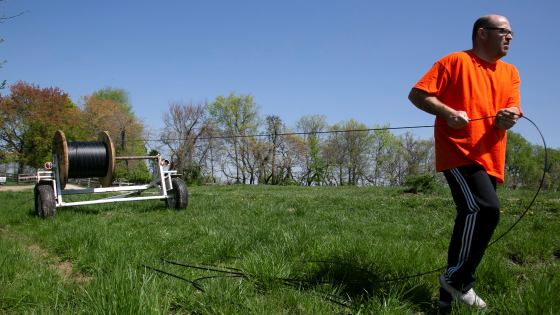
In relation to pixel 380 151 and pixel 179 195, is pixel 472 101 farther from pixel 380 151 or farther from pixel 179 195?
pixel 380 151

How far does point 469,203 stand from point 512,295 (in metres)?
0.77

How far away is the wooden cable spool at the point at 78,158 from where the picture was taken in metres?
6.42

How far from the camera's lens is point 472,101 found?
2.23 m

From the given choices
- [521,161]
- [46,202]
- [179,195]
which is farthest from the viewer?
[521,161]

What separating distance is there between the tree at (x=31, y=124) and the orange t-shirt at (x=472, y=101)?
4112cm

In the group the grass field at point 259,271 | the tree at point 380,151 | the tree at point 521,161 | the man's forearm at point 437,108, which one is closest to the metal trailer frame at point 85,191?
the grass field at point 259,271

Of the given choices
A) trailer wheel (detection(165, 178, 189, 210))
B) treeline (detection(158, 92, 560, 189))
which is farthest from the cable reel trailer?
treeline (detection(158, 92, 560, 189))

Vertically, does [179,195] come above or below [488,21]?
below

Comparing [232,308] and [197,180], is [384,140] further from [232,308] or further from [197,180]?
[232,308]

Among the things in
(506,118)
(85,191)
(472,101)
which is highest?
(472,101)

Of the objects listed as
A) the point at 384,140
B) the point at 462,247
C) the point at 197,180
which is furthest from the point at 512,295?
the point at 384,140

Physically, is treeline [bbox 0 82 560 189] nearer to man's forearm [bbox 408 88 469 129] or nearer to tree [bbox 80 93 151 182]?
tree [bbox 80 93 151 182]

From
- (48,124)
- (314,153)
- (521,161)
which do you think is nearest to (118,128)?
(48,124)

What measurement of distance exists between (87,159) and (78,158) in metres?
0.16
